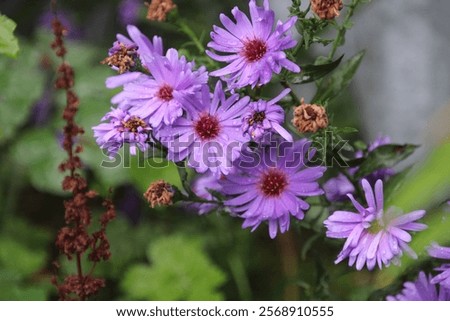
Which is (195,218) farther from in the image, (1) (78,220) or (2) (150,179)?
(1) (78,220)

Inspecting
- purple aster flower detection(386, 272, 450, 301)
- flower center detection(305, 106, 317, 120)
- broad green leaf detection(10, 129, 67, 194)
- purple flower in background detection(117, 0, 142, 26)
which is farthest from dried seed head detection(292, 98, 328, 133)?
purple flower in background detection(117, 0, 142, 26)

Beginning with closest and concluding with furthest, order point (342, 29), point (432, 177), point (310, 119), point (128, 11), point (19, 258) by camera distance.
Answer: point (432, 177) < point (310, 119) < point (342, 29) < point (19, 258) < point (128, 11)

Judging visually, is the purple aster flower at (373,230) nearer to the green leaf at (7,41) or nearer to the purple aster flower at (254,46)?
the purple aster flower at (254,46)

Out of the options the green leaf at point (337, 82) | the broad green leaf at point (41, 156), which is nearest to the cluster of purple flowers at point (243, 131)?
the green leaf at point (337, 82)

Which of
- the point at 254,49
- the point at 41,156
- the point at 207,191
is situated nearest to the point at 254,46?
the point at 254,49

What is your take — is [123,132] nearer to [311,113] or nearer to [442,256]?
[311,113]
